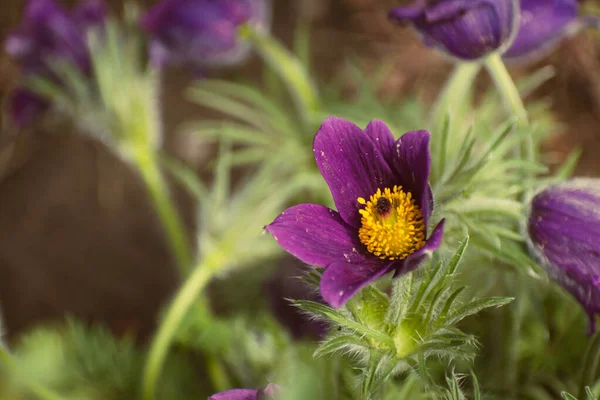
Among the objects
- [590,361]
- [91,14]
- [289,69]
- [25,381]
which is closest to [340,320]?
[590,361]

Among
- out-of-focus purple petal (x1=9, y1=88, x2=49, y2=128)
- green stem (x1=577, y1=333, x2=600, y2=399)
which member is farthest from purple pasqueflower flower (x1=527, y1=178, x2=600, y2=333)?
out-of-focus purple petal (x1=9, y1=88, x2=49, y2=128)

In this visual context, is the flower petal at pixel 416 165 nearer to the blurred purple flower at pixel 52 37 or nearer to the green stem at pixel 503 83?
the green stem at pixel 503 83

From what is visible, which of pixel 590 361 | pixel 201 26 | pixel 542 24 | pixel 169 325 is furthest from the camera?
pixel 201 26

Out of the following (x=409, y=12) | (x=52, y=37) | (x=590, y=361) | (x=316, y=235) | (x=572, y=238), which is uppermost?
(x=52, y=37)

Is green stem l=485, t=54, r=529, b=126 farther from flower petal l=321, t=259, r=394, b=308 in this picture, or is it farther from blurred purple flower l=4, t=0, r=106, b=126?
blurred purple flower l=4, t=0, r=106, b=126

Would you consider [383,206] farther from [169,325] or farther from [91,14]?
[91,14]

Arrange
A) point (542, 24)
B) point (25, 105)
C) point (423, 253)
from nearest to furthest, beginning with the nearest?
point (423, 253)
point (542, 24)
point (25, 105)
